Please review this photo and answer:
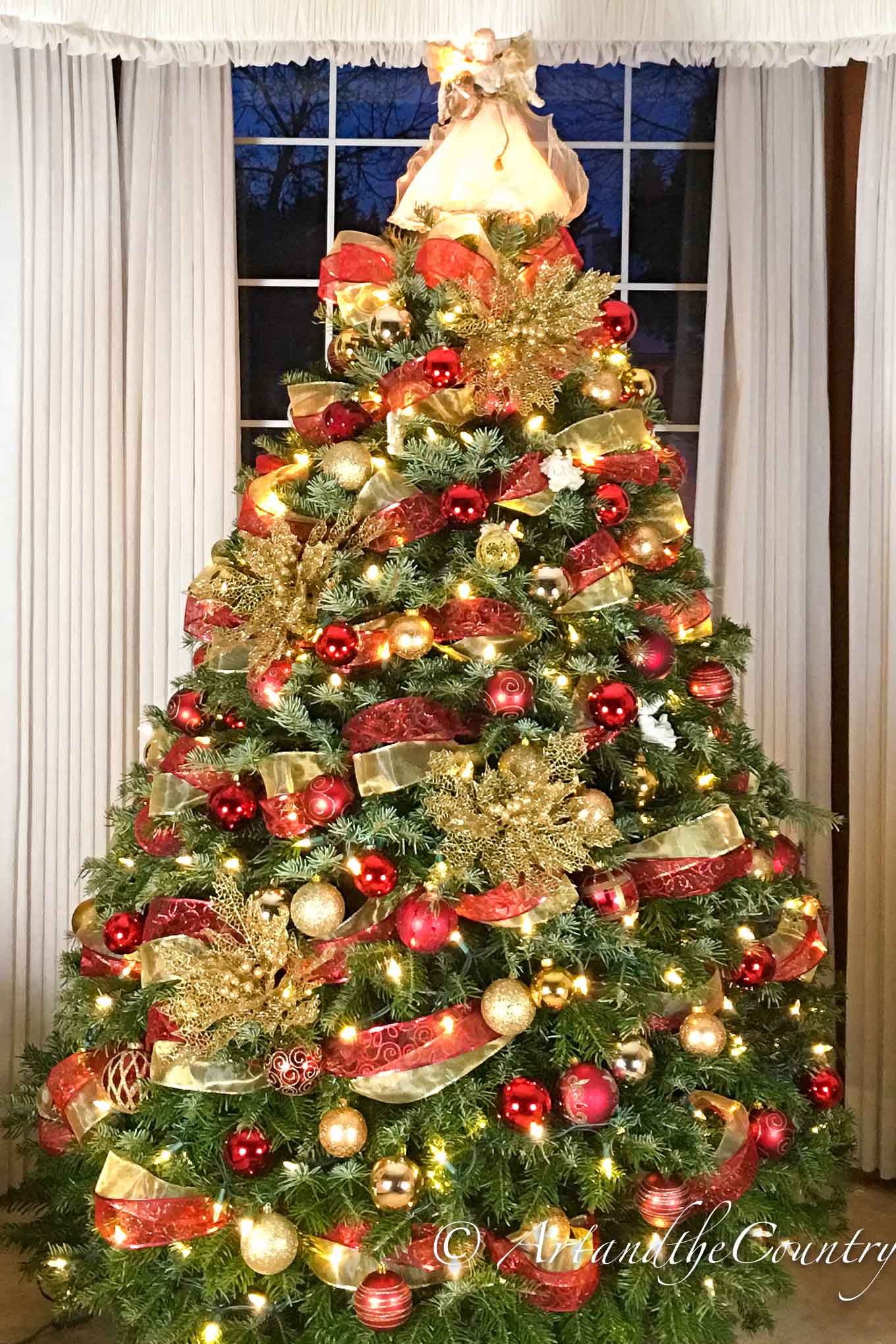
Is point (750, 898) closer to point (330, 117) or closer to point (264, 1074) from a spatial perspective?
point (264, 1074)

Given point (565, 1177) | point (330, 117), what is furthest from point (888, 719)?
point (330, 117)

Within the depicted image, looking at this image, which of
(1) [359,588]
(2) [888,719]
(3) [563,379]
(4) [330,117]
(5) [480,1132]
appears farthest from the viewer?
(4) [330,117]

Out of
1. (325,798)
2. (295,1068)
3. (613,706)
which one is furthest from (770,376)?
(295,1068)

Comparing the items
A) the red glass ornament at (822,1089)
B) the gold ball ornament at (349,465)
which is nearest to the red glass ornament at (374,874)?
the gold ball ornament at (349,465)

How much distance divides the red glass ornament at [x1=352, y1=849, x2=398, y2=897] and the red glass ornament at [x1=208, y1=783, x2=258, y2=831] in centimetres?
18

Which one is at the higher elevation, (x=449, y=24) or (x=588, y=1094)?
(x=449, y=24)

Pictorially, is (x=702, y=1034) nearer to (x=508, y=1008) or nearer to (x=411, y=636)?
(x=508, y=1008)

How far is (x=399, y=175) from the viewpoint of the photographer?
103 inches

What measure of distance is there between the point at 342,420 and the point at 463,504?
23 centimetres

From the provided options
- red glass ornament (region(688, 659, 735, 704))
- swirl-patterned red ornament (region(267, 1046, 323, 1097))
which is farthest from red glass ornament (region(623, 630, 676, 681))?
swirl-patterned red ornament (region(267, 1046, 323, 1097))

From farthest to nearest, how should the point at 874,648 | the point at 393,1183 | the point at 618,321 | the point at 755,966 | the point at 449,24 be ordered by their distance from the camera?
the point at 874,648
the point at 449,24
the point at 618,321
the point at 755,966
the point at 393,1183

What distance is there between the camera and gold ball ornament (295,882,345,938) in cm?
142

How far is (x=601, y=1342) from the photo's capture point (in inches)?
56.1

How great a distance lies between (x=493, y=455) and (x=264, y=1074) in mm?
821
